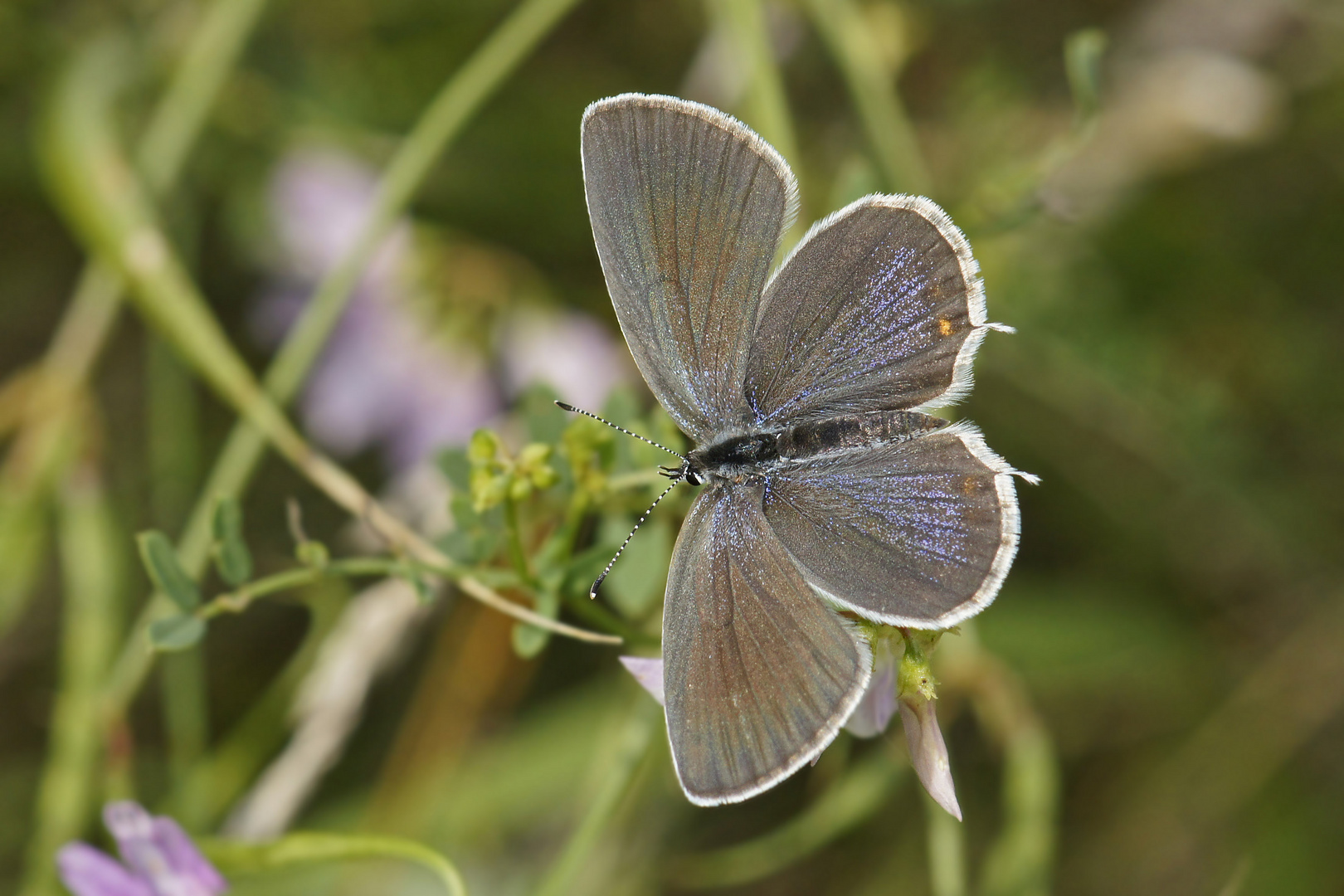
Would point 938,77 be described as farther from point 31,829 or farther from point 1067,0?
point 31,829

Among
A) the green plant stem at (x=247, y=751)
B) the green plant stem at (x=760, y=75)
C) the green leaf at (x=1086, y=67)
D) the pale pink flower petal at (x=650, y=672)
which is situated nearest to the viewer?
the pale pink flower petal at (x=650, y=672)

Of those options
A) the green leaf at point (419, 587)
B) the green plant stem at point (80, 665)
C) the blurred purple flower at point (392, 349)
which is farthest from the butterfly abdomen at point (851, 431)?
the green plant stem at point (80, 665)

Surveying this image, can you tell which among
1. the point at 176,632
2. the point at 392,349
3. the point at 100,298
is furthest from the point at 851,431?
the point at 100,298

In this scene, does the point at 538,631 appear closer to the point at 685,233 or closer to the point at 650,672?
the point at 650,672

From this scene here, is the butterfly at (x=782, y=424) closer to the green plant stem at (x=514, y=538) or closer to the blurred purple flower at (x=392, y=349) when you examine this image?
the green plant stem at (x=514, y=538)

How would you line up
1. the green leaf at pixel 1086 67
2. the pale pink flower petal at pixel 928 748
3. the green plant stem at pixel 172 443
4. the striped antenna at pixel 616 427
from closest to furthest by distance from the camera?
the pale pink flower petal at pixel 928 748, the striped antenna at pixel 616 427, the green leaf at pixel 1086 67, the green plant stem at pixel 172 443

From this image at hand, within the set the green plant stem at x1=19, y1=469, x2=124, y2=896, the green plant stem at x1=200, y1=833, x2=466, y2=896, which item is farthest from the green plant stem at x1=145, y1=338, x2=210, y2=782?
the green plant stem at x1=200, y1=833, x2=466, y2=896
